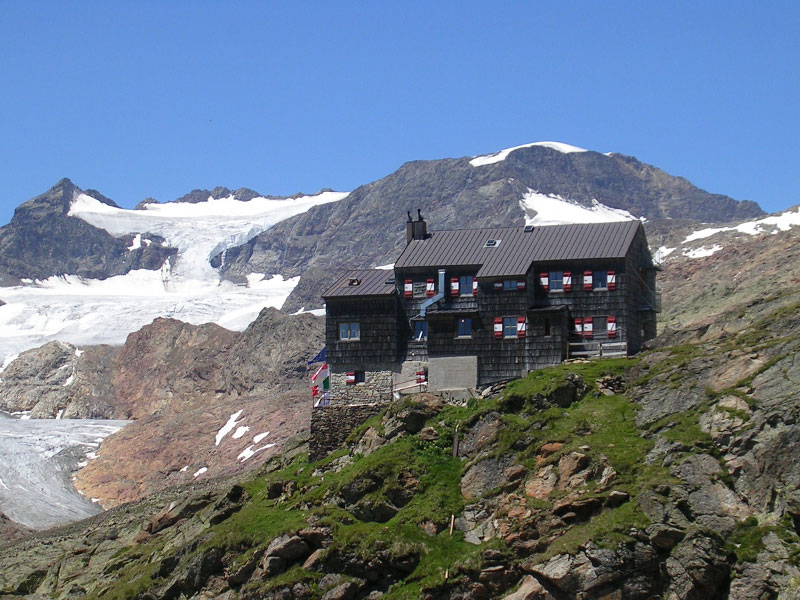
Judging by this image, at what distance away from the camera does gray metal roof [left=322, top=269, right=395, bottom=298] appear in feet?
242

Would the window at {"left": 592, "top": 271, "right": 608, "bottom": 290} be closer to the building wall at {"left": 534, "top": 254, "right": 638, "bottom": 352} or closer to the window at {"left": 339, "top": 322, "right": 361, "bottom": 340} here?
the building wall at {"left": 534, "top": 254, "right": 638, "bottom": 352}

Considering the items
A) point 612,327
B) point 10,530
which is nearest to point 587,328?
point 612,327

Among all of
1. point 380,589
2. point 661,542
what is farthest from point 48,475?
point 661,542

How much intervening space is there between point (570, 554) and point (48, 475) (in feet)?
297

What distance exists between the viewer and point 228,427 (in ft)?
458

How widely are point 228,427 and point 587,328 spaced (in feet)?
250

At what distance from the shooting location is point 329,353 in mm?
73500

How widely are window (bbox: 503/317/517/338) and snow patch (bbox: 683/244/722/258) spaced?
104 m

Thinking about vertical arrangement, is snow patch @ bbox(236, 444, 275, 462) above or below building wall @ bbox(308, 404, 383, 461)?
below

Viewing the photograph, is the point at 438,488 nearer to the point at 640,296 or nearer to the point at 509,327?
the point at 509,327

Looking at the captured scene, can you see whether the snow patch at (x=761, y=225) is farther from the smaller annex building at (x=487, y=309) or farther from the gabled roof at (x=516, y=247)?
the smaller annex building at (x=487, y=309)

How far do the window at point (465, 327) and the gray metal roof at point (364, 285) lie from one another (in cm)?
468

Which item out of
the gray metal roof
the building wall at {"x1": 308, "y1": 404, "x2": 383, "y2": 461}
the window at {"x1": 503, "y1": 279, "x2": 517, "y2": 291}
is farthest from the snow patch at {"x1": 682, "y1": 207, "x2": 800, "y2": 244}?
the building wall at {"x1": 308, "y1": 404, "x2": 383, "y2": 461}

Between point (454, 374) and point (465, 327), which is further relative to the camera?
point (465, 327)
